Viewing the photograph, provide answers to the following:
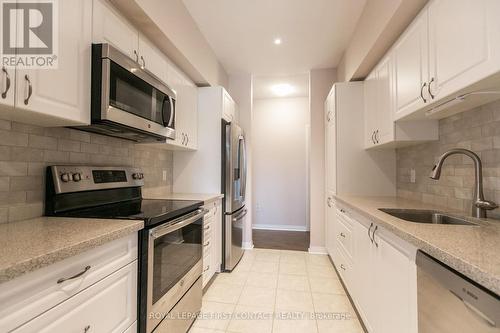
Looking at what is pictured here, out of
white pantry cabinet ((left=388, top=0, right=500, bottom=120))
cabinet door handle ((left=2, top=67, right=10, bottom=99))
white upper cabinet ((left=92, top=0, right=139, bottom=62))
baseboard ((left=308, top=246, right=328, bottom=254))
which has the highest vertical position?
white upper cabinet ((left=92, top=0, right=139, bottom=62))

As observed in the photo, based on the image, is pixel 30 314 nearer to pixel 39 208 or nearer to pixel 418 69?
pixel 39 208

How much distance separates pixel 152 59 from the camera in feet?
6.00

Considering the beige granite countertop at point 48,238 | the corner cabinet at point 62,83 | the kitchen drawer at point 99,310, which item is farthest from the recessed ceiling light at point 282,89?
the kitchen drawer at point 99,310

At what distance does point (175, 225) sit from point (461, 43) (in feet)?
5.81

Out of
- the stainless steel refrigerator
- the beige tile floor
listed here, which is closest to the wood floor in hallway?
the beige tile floor

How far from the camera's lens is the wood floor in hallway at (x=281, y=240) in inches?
146

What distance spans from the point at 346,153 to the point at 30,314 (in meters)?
2.70

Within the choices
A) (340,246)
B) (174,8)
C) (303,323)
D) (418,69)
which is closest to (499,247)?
(418,69)

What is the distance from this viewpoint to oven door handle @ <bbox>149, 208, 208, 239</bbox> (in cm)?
124

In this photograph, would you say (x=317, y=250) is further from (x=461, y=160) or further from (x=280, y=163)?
(x=461, y=160)

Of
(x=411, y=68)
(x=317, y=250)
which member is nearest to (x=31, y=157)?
(x=411, y=68)

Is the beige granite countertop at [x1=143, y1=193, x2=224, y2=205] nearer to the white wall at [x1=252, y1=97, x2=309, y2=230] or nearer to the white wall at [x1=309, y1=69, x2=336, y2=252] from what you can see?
the white wall at [x1=309, y1=69, x2=336, y2=252]

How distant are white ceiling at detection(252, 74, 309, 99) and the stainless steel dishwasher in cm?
351

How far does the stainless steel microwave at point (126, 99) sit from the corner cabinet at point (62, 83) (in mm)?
51
